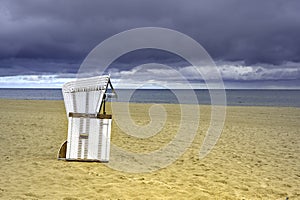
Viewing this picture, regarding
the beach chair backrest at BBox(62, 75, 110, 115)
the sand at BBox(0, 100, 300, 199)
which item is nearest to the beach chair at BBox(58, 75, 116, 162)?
the beach chair backrest at BBox(62, 75, 110, 115)

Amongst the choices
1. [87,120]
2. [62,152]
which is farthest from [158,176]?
[62,152]

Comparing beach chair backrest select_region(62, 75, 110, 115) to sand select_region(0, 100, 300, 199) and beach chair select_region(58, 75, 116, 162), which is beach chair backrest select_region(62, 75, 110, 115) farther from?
sand select_region(0, 100, 300, 199)

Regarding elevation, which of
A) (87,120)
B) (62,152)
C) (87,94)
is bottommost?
(62,152)

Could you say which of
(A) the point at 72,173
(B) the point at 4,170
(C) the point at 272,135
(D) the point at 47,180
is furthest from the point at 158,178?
(C) the point at 272,135

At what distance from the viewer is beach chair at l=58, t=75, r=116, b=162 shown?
23.2 ft

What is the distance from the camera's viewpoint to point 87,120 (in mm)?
7098

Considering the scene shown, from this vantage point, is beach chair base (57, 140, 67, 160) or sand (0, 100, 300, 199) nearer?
sand (0, 100, 300, 199)

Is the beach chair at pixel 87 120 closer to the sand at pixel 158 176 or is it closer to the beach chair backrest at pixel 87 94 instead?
the beach chair backrest at pixel 87 94

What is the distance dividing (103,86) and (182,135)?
6.58 m

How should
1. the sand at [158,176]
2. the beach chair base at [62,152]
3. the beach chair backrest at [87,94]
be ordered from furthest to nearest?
the beach chair base at [62,152] < the beach chair backrest at [87,94] < the sand at [158,176]

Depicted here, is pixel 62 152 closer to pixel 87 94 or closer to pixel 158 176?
pixel 87 94

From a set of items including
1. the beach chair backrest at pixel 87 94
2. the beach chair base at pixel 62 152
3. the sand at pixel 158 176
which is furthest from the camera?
the beach chair base at pixel 62 152

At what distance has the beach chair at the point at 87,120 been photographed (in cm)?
708

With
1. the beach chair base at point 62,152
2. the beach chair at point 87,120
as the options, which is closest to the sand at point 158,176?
the beach chair base at point 62,152
